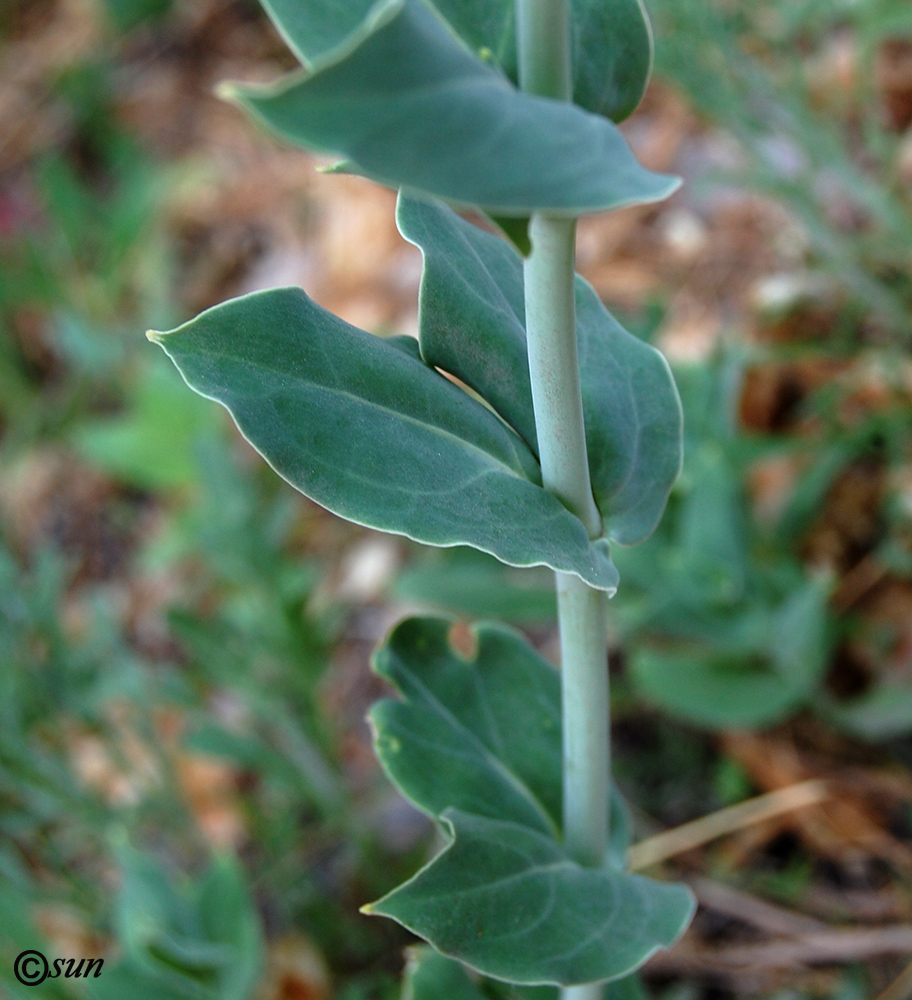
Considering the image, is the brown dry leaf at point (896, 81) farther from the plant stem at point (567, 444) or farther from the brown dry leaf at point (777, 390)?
the plant stem at point (567, 444)

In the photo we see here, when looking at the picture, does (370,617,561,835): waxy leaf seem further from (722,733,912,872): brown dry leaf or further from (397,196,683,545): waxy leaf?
(722,733,912,872): brown dry leaf

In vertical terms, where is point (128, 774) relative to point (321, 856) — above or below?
above

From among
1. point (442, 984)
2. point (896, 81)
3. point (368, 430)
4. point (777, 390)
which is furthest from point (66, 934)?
point (896, 81)

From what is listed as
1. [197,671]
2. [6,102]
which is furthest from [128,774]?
[6,102]

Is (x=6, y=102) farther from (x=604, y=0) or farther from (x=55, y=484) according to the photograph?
(x=604, y=0)

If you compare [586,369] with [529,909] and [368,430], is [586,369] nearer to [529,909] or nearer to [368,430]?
[368,430]

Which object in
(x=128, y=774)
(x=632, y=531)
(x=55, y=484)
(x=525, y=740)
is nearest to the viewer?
(x=632, y=531)

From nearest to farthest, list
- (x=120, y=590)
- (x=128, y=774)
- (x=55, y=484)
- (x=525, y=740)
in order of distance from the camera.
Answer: (x=525, y=740) → (x=128, y=774) → (x=120, y=590) → (x=55, y=484)
